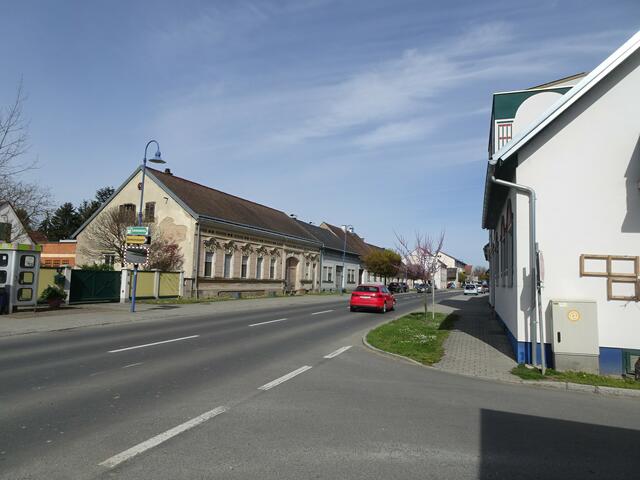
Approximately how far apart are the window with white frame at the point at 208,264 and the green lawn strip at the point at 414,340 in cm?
1858

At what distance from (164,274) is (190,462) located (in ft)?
84.6

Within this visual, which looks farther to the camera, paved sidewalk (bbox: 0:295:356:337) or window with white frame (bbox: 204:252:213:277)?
window with white frame (bbox: 204:252:213:277)

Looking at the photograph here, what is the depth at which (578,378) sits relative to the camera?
830 cm

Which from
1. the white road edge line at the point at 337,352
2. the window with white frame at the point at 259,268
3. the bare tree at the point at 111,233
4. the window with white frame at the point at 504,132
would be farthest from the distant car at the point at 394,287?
the white road edge line at the point at 337,352

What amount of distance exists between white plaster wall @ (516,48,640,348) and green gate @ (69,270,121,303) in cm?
2055

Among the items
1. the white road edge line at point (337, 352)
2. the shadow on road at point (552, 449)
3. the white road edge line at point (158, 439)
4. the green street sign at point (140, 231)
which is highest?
the green street sign at point (140, 231)

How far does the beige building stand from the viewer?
31594mm

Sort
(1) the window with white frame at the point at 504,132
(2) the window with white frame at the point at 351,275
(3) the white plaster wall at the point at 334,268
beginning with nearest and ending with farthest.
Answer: (1) the window with white frame at the point at 504,132 < (3) the white plaster wall at the point at 334,268 < (2) the window with white frame at the point at 351,275

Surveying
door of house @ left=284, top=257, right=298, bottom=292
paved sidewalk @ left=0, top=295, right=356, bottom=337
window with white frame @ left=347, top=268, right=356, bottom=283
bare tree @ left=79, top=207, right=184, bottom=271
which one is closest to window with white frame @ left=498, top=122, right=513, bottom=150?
Answer: paved sidewalk @ left=0, top=295, right=356, bottom=337

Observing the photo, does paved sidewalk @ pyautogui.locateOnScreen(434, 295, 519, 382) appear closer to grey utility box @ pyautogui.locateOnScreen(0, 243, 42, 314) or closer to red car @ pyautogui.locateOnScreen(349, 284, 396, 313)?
red car @ pyautogui.locateOnScreen(349, 284, 396, 313)

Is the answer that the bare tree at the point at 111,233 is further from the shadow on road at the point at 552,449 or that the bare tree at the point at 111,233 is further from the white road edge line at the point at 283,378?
the shadow on road at the point at 552,449

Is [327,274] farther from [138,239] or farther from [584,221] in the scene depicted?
[584,221]

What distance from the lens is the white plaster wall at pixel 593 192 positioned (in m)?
9.04

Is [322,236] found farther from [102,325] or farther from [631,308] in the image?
[631,308]
